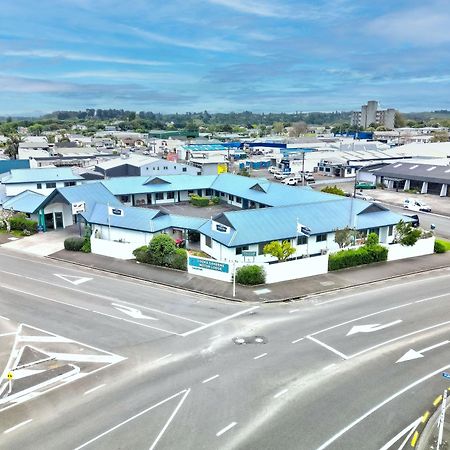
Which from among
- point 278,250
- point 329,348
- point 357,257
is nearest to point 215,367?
point 329,348

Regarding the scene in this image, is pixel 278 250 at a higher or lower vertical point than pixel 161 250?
higher

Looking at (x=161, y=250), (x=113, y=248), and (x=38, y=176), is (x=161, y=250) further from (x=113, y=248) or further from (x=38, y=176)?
(x=38, y=176)

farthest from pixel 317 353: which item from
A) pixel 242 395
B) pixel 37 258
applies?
pixel 37 258

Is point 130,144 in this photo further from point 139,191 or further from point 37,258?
point 37,258

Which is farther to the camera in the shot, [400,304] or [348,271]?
[348,271]

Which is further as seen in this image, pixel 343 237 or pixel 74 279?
pixel 343 237

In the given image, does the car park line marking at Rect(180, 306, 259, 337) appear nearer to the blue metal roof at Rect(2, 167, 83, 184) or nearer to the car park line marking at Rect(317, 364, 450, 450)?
the car park line marking at Rect(317, 364, 450, 450)

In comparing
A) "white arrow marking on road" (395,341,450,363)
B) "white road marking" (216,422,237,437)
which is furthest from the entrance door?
"white arrow marking on road" (395,341,450,363)

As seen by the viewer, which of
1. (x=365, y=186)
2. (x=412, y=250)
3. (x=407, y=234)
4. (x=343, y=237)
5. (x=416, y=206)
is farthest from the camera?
(x=365, y=186)
